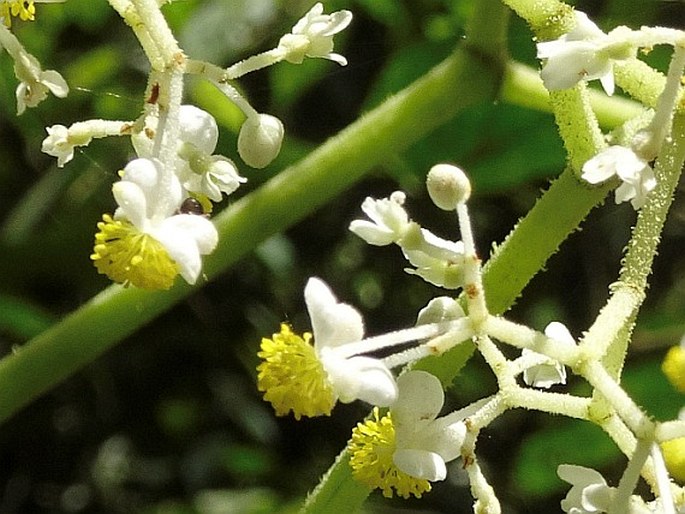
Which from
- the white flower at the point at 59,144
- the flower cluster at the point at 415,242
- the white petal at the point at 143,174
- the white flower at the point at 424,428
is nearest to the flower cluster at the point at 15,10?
the white flower at the point at 59,144

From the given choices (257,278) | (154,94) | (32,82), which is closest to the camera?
(154,94)

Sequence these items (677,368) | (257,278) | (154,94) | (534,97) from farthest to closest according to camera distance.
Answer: (257,278), (534,97), (154,94), (677,368)

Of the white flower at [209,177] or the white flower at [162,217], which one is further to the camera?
the white flower at [209,177]

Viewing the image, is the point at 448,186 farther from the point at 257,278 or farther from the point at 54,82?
the point at 257,278

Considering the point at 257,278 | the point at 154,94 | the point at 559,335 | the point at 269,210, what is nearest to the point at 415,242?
the point at 559,335

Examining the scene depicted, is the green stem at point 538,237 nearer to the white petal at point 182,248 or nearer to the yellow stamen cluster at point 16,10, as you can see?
the white petal at point 182,248

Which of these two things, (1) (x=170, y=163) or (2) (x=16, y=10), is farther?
(2) (x=16, y=10)

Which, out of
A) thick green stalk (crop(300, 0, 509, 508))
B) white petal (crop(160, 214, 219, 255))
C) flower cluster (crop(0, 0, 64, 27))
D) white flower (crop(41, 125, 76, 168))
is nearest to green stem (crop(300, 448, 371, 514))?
thick green stalk (crop(300, 0, 509, 508))
